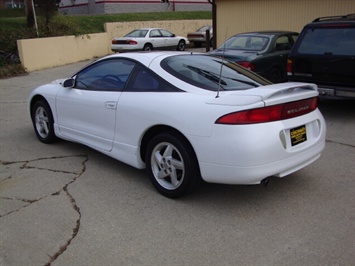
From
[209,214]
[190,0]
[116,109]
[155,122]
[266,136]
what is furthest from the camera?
[190,0]

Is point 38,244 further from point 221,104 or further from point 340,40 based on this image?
point 340,40

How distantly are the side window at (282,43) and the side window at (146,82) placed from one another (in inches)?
248

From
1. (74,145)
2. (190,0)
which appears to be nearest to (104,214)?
(74,145)

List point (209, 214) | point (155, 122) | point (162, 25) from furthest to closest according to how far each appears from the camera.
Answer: point (162, 25) < point (155, 122) < point (209, 214)

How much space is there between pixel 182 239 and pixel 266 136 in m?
1.14

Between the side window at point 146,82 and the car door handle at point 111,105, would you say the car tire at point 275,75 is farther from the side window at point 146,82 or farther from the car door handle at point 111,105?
the car door handle at point 111,105

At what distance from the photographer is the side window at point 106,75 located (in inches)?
180

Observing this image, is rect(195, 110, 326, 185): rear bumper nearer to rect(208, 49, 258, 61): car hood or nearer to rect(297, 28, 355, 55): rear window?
rect(297, 28, 355, 55): rear window

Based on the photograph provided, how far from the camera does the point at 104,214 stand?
3703 mm

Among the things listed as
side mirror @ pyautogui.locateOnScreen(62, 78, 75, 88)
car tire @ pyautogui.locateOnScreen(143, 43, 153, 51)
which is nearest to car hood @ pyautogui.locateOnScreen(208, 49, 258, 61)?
side mirror @ pyautogui.locateOnScreen(62, 78, 75, 88)

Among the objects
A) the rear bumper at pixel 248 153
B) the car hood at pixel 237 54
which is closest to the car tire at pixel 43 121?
the rear bumper at pixel 248 153

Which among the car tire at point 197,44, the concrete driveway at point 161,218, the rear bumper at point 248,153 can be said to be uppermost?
the rear bumper at point 248,153

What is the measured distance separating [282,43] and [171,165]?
7.28 m

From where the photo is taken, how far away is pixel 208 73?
4.25 metres
